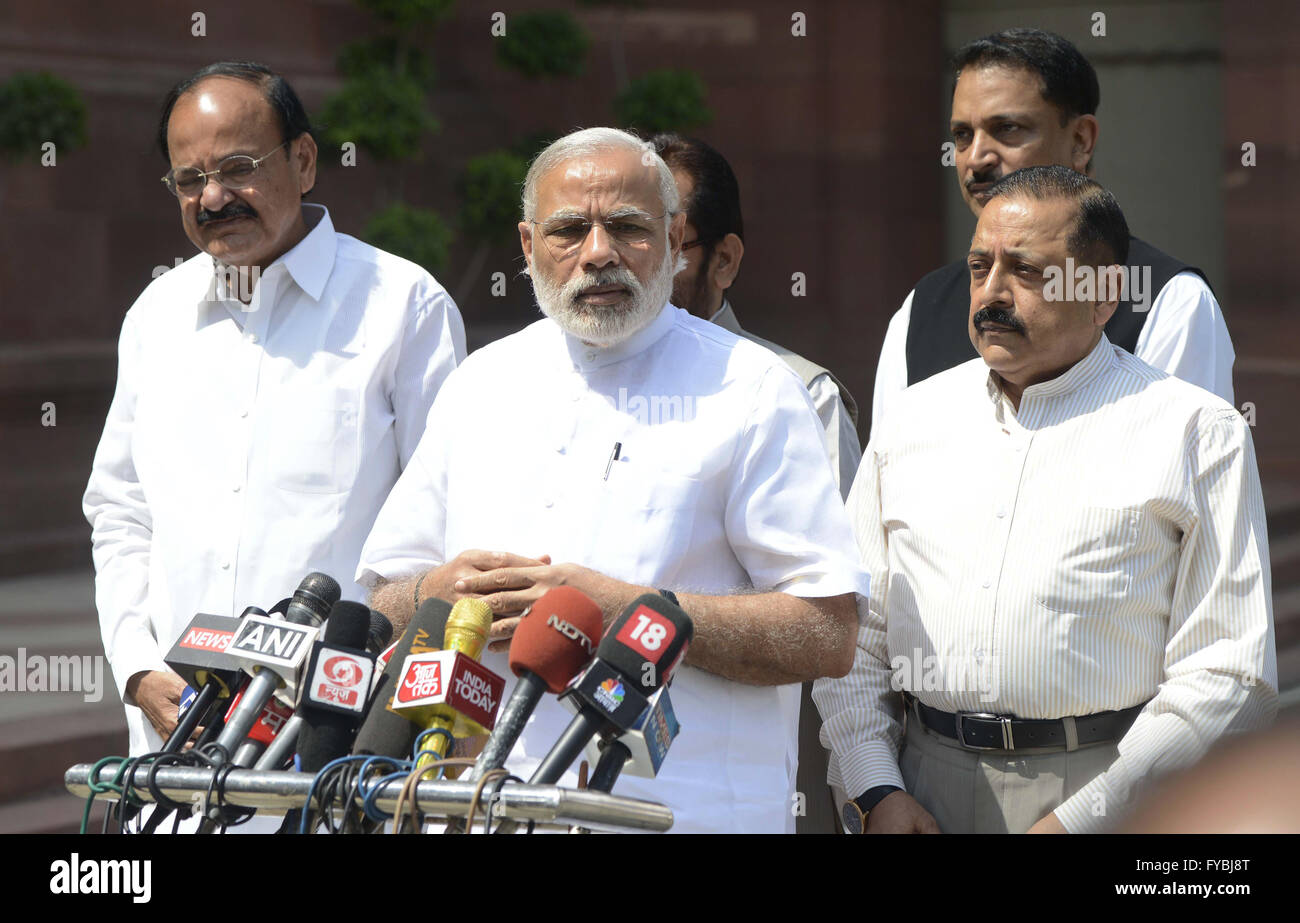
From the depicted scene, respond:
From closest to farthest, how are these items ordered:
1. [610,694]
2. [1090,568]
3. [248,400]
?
1. [610,694]
2. [1090,568]
3. [248,400]

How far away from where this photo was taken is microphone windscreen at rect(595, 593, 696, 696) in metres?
1.83

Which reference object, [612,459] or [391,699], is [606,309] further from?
[391,699]

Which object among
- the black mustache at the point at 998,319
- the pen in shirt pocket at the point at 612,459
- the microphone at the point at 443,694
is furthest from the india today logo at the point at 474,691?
the black mustache at the point at 998,319

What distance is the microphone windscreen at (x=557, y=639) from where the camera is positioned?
1883mm

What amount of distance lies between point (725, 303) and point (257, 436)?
1.21 meters

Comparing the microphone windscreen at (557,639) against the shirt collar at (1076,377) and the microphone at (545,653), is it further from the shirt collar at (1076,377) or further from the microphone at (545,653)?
the shirt collar at (1076,377)

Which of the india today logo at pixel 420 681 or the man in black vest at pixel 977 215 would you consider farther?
the man in black vest at pixel 977 215

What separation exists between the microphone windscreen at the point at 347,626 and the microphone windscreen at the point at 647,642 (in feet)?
1.10

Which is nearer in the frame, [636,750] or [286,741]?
[636,750]

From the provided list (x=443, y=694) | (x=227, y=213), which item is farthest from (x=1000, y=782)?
(x=227, y=213)

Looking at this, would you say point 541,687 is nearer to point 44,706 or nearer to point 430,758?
point 430,758

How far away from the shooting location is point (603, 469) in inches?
101

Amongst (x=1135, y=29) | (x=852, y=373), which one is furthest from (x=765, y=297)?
(x=1135, y=29)

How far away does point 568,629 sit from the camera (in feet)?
6.28
